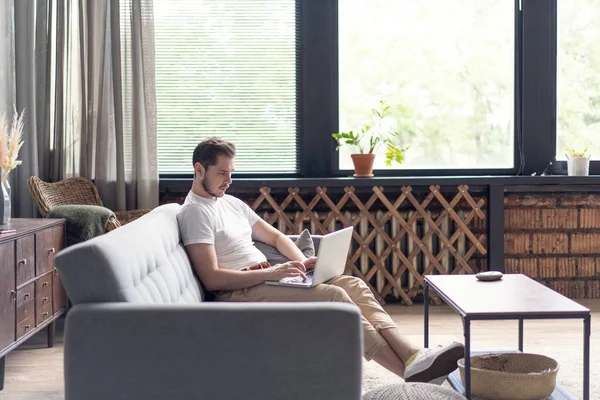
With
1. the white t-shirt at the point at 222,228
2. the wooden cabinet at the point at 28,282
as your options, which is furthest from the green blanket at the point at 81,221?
the white t-shirt at the point at 222,228

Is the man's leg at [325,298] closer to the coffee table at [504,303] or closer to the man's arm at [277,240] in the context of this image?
the coffee table at [504,303]

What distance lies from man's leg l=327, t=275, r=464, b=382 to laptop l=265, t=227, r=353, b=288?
0.08 m

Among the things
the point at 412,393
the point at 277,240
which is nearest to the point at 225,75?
the point at 277,240

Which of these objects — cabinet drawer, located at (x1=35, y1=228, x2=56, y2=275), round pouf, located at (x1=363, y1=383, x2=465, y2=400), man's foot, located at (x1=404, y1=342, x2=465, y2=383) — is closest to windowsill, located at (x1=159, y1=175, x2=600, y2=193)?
cabinet drawer, located at (x1=35, y1=228, x2=56, y2=275)

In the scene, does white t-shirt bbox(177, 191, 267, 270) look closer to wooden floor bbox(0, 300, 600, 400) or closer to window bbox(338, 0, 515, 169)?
wooden floor bbox(0, 300, 600, 400)

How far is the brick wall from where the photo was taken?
15.6 feet

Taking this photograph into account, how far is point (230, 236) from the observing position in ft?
9.91

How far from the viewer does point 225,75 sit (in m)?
4.71

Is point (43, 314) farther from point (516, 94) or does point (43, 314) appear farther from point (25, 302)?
point (516, 94)

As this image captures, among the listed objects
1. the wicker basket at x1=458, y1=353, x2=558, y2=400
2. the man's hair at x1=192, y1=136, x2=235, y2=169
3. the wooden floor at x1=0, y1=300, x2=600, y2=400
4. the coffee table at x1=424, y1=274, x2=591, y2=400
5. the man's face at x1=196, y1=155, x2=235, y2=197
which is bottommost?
the wooden floor at x1=0, y1=300, x2=600, y2=400

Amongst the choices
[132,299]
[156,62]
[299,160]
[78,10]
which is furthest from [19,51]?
[132,299]

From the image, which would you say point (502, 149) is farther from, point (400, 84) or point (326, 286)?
point (326, 286)

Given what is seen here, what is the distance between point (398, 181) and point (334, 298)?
188 cm

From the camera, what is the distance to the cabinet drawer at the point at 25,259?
10.5 feet
